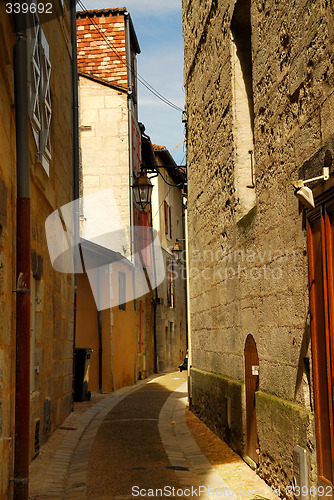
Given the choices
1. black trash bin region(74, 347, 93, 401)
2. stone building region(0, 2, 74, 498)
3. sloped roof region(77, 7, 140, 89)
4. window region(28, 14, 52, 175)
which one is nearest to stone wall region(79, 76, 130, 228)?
sloped roof region(77, 7, 140, 89)

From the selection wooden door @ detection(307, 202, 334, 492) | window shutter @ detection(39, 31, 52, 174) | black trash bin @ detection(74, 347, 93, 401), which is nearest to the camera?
wooden door @ detection(307, 202, 334, 492)

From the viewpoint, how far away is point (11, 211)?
4805 millimetres

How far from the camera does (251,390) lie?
6.04m

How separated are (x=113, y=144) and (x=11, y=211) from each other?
1299 centimetres

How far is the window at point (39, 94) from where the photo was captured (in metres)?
5.81

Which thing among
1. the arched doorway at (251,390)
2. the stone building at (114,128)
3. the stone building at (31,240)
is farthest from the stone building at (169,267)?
the arched doorway at (251,390)

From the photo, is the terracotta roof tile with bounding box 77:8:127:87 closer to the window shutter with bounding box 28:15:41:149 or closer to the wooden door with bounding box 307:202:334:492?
Result: the window shutter with bounding box 28:15:41:149

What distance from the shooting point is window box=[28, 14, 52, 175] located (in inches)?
229

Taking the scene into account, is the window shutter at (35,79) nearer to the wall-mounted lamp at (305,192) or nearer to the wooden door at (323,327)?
the wall-mounted lamp at (305,192)

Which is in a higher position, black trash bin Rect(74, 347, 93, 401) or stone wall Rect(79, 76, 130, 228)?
stone wall Rect(79, 76, 130, 228)

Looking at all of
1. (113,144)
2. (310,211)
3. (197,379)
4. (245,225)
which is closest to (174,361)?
(113,144)

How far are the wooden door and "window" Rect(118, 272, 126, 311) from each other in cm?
1156

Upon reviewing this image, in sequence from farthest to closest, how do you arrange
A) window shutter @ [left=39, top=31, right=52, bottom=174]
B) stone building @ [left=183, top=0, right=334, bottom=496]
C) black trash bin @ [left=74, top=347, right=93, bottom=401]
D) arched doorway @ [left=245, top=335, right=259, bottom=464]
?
black trash bin @ [left=74, top=347, right=93, bottom=401]
window shutter @ [left=39, top=31, right=52, bottom=174]
arched doorway @ [left=245, top=335, right=259, bottom=464]
stone building @ [left=183, top=0, right=334, bottom=496]

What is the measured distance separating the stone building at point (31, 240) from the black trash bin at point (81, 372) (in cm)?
156
